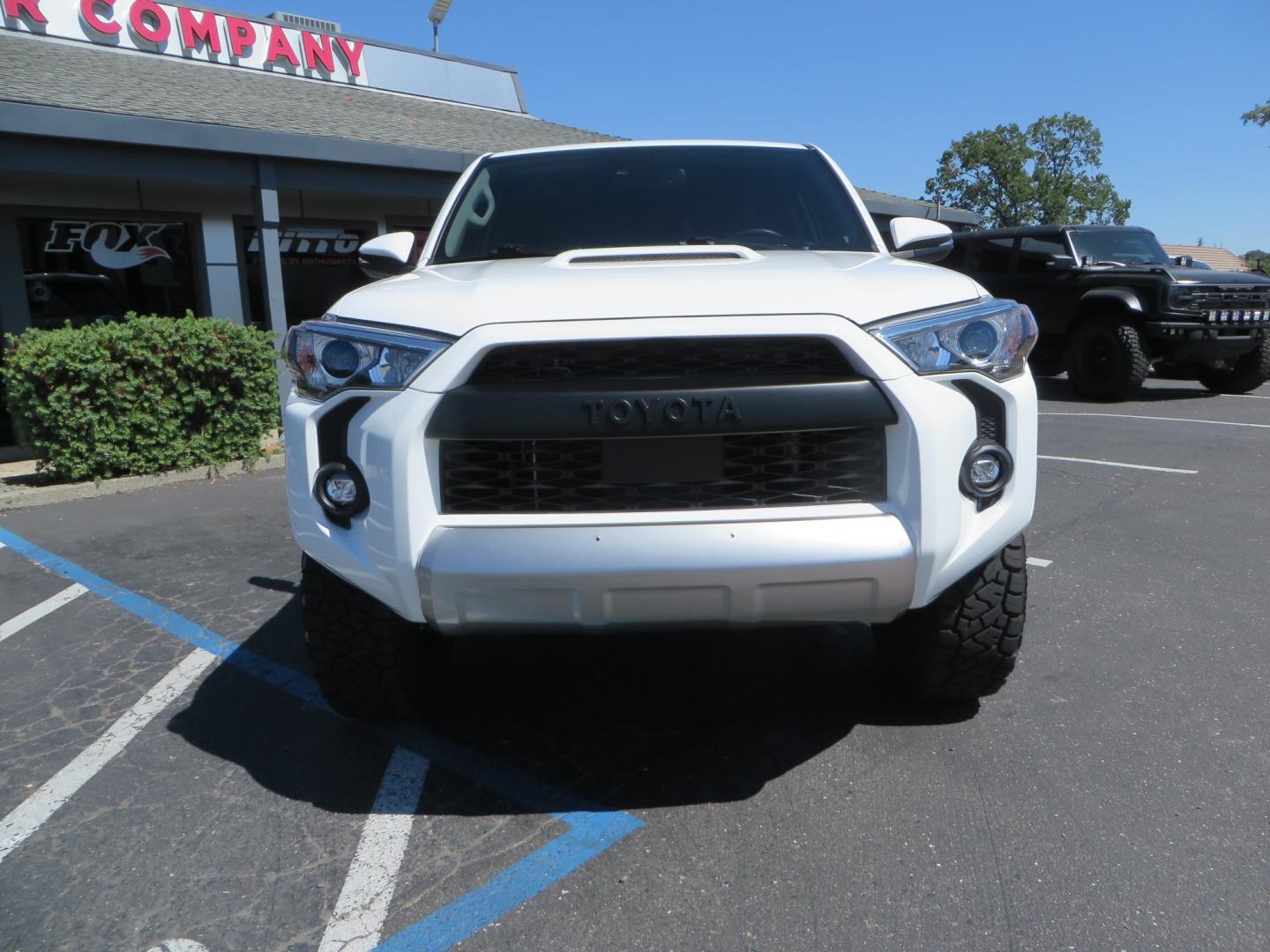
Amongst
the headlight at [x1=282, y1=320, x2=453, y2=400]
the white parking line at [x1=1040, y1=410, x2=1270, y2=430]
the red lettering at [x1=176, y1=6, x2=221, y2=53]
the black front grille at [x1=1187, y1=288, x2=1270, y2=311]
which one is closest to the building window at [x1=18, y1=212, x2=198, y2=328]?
the red lettering at [x1=176, y1=6, x2=221, y2=53]

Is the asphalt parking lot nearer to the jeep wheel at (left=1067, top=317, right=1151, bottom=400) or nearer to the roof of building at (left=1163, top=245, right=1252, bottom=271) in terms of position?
the jeep wheel at (left=1067, top=317, right=1151, bottom=400)

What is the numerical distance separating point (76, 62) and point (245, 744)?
Result: 11.1 m

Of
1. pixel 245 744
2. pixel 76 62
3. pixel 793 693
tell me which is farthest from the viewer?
pixel 76 62

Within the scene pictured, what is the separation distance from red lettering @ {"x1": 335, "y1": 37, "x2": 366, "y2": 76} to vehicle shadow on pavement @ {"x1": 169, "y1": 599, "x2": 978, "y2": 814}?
13.7 m

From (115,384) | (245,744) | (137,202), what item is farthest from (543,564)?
(137,202)

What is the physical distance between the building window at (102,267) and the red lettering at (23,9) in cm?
314

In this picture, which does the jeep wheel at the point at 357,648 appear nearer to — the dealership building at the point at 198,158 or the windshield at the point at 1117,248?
the dealership building at the point at 198,158

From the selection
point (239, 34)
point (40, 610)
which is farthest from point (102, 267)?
point (40, 610)

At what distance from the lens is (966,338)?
7.65 ft

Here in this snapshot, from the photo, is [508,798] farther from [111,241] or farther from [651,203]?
[111,241]

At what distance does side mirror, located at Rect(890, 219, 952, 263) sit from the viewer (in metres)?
3.28

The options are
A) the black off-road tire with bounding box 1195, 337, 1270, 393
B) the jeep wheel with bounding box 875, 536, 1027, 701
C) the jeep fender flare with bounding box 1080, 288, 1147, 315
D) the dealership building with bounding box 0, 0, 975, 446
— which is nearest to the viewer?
the jeep wheel with bounding box 875, 536, 1027, 701

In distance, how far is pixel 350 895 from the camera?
2.19 m

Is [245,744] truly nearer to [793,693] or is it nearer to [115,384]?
[793,693]
